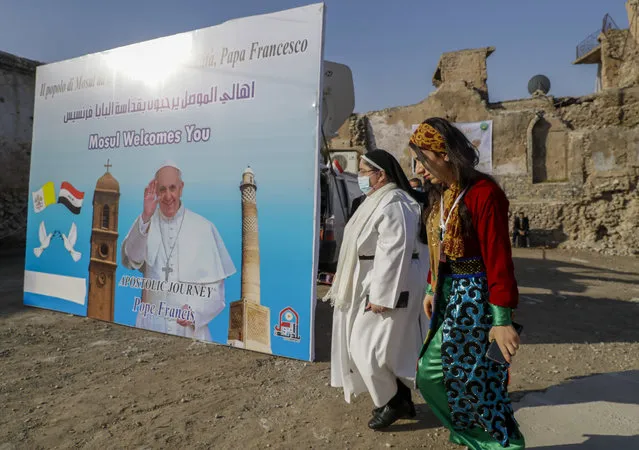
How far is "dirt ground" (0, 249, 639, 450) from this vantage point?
8.32 ft

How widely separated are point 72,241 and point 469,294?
4.79 m

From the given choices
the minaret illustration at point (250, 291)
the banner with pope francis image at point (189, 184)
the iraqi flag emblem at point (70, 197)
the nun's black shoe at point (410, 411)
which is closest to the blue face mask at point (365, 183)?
the banner with pope francis image at point (189, 184)

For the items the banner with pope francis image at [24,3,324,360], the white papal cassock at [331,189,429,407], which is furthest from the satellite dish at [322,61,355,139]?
the white papal cassock at [331,189,429,407]

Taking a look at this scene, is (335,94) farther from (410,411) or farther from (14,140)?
(14,140)

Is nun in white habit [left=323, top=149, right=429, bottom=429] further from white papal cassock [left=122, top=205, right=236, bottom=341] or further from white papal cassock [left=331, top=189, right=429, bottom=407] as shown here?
white papal cassock [left=122, top=205, right=236, bottom=341]

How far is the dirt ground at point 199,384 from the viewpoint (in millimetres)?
2535

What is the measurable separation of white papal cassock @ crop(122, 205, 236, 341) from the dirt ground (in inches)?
8.1

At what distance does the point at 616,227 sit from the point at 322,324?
47.4 ft

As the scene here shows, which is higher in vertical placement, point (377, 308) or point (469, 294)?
point (469, 294)

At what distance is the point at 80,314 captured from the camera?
197 inches

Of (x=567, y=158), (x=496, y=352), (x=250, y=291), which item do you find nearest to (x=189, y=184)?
(x=250, y=291)

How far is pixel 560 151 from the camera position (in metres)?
16.9

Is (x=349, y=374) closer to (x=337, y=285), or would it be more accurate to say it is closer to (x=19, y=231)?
(x=337, y=285)

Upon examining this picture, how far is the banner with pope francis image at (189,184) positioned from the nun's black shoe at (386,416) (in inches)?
43.5
